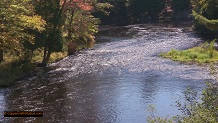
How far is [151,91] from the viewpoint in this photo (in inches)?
1005

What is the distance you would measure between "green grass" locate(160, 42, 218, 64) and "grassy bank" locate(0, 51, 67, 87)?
15156 millimetres

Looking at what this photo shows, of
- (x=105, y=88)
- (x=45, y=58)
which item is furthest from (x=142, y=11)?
(x=105, y=88)

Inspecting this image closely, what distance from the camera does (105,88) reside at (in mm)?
26641

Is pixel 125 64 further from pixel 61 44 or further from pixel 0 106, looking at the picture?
pixel 0 106

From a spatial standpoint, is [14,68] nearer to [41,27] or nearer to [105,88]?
[41,27]

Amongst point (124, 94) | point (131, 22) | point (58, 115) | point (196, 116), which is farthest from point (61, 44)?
point (131, 22)

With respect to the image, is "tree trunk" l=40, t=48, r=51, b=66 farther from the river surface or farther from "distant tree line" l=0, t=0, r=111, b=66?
the river surface

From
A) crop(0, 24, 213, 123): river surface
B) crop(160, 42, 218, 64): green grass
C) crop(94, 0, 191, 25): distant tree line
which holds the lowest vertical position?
crop(0, 24, 213, 123): river surface

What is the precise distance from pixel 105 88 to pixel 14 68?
1101cm

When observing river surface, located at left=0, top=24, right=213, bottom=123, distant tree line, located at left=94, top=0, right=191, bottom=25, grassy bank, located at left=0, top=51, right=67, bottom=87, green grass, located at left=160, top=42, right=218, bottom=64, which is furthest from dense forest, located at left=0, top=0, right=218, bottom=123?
distant tree line, located at left=94, top=0, right=191, bottom=25

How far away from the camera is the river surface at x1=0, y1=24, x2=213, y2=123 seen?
20.6 metres

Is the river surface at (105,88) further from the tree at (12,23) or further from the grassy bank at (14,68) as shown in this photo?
the tree at (12,23)

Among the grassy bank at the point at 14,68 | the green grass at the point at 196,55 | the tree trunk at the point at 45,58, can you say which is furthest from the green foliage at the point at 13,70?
the green grass at the point at 196,55

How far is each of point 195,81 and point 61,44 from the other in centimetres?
1642
